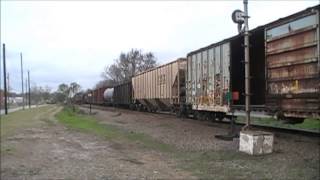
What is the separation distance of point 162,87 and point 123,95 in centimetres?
2128

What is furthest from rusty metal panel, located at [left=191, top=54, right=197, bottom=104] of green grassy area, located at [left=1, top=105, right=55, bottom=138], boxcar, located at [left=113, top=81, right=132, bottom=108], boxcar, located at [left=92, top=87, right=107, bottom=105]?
boxcar, located at [left=92, top=87, right=107, bottom=105]

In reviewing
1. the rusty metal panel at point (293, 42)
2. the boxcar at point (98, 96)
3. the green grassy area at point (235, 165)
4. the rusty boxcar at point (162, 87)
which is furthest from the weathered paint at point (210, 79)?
the boxcar at point (98, 96)

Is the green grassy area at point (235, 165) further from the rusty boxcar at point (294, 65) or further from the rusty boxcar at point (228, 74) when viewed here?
the rusty boxcar at point (228, 74)

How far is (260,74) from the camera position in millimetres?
17094

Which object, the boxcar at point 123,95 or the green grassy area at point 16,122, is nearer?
the green grassy area at point 16,122

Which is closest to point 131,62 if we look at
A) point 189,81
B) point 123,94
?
point 123,94

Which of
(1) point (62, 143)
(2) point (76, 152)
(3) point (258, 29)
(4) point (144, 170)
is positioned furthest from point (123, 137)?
(4) point (144, 170)

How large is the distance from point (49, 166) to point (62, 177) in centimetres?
164

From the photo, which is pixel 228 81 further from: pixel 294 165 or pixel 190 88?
pixel 294 165

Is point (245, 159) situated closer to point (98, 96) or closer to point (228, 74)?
point (228, 74)

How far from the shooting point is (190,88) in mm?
23484

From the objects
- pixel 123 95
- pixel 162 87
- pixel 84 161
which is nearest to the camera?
pixel 84 161

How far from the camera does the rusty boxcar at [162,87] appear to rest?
1077 inches

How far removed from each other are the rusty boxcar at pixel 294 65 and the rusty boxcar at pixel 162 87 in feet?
42.9
